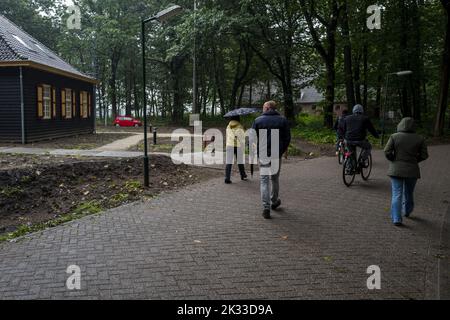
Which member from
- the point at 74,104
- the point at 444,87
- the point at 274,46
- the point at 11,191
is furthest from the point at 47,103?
the point at 444,87

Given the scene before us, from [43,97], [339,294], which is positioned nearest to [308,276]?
[339,294]

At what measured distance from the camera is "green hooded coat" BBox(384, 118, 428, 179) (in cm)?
700

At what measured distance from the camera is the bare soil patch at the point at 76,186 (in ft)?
27.2

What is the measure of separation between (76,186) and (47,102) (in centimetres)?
1397

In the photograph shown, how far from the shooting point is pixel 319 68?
36406 mm

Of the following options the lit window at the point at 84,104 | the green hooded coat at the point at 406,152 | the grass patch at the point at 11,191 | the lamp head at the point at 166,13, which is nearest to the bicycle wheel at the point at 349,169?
the green hooded coat at the point at 406,152

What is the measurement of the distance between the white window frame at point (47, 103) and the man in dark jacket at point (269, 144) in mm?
17437

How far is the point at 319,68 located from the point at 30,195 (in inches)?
1219

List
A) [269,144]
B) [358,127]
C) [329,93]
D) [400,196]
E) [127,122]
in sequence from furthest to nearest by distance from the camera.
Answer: [127,122] → [329,93] → [358,127] → [269,144] → [400,196]

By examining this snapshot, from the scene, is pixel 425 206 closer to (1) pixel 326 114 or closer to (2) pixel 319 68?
(1) pixel 326 114

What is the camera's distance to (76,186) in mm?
10281

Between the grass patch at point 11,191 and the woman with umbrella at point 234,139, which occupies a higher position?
the woman with umbrella at point 234,139

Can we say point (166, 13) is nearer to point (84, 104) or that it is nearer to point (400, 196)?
point (400, 196)

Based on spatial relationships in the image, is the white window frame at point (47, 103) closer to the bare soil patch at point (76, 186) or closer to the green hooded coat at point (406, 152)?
the bare soil patch at point (76, 186)
